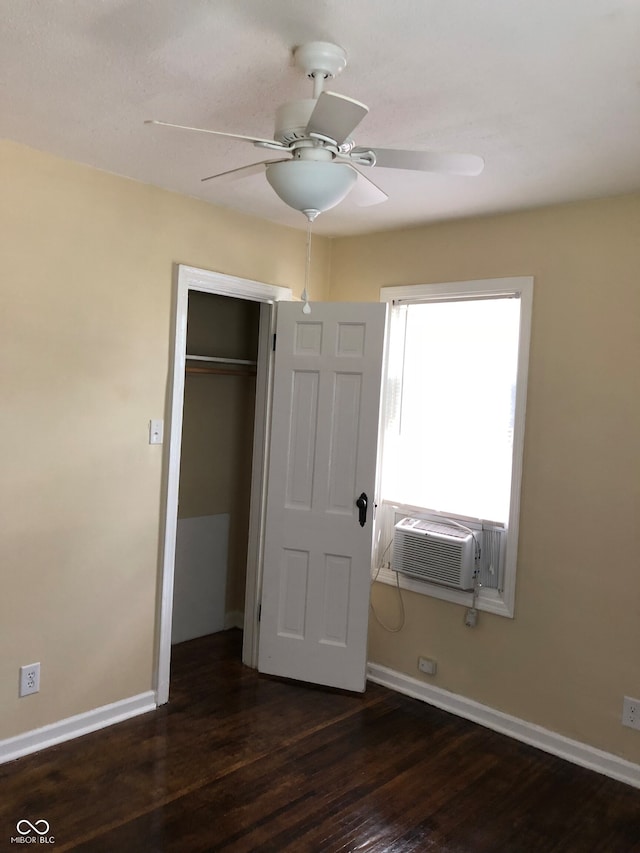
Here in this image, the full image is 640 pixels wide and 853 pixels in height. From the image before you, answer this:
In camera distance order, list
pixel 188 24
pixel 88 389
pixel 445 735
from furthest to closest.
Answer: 1. pixel 445 735
2. pixel 88 389
3. pixel 188 24

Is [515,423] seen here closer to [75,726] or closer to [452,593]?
[452,593]

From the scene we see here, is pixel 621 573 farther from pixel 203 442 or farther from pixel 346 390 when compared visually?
pixel 203 442

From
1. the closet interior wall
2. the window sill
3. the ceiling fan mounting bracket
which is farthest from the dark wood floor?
the ceiling fan mounting bracket

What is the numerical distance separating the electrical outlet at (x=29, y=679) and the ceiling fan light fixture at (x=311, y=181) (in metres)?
2.22

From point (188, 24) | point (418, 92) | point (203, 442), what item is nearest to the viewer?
point (188, 24)

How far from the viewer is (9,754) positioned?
9.17 feet

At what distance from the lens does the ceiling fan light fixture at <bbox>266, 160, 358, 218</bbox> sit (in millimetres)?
1812

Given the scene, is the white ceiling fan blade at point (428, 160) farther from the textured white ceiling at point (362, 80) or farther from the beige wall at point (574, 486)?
the beige wall at point (574, 486)

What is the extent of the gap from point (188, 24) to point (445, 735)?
3.05 m

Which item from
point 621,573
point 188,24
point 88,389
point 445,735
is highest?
point 188,24

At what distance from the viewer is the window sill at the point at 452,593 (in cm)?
333

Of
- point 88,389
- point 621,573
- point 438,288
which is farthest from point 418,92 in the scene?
point 621,573
